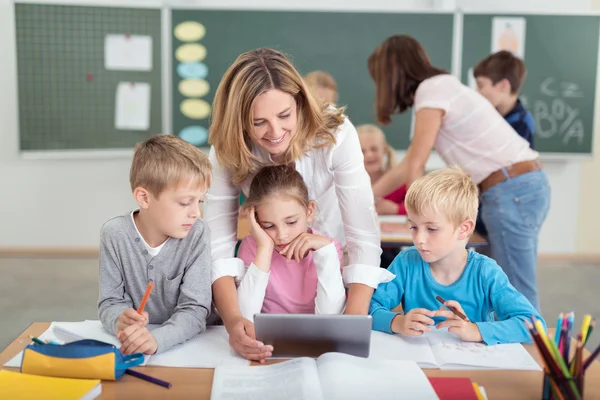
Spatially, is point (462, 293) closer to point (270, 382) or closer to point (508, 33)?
point (270, 382)

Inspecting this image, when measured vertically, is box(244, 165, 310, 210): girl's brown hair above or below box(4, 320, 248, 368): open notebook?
above

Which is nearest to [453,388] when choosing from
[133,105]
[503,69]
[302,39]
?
[503,69]

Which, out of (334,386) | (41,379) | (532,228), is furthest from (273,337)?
(532,228)

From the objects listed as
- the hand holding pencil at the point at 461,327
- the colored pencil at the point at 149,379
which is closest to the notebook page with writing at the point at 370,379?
the hand holding pencil at the point at 461,327

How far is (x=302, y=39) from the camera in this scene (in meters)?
4.71

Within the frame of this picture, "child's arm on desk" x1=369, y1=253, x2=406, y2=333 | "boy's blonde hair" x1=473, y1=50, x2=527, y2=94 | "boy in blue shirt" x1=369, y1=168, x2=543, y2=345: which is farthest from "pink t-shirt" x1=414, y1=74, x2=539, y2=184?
"child's arm on desk" x1=369, y1=253, x2=406, y2=333

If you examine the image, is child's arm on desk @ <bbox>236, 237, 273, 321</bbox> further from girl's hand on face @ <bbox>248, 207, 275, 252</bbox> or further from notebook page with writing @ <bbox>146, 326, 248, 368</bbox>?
notebook page with writing @ <bbox>146, 326, 248, 368</bbox>

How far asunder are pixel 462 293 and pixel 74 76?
3.77m

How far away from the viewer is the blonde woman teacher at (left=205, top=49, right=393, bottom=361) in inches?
64.2

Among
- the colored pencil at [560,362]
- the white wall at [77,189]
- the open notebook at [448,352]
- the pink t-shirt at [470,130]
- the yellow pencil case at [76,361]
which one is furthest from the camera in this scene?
the white wall at [77,189]

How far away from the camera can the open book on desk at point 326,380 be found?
1190mm

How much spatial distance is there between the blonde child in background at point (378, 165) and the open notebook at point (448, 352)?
1.80 metres

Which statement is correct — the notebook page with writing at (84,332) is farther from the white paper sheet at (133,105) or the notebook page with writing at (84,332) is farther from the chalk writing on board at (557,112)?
the chalk writing on board at (557,112)

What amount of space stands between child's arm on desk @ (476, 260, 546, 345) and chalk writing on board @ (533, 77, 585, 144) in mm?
3480
